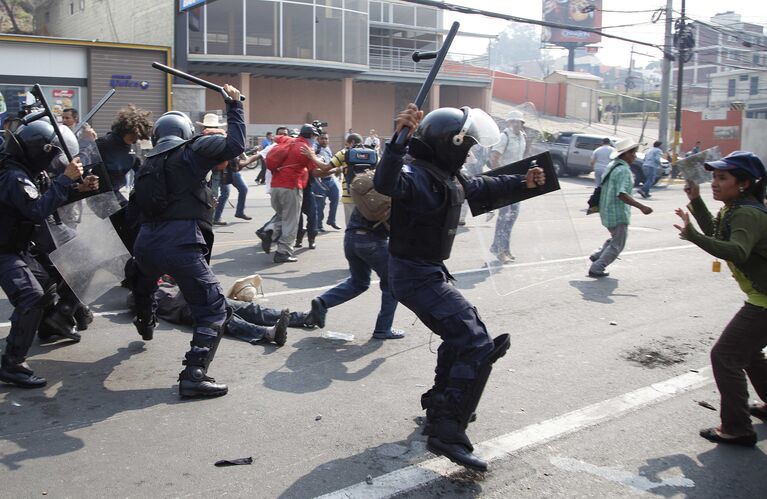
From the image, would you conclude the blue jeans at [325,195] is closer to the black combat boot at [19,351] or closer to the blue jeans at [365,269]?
the blue jeans at [365,269]

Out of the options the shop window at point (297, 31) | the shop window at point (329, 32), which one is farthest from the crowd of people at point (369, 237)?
the shop window at point (329, 32)

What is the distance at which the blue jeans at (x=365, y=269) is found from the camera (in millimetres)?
6391

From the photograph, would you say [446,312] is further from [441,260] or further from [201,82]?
[201,82]

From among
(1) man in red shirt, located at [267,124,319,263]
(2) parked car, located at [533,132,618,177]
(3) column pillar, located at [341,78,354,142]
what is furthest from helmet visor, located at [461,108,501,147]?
(3) column pillar, located at [341,78,354,142]

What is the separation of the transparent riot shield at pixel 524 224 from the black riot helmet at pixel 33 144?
2845 millimetres

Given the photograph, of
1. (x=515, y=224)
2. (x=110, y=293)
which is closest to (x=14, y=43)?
(x=110, y=293)

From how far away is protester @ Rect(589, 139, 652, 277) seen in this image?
30.6ft

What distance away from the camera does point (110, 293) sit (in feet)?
26.5

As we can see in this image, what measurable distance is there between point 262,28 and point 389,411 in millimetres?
30428

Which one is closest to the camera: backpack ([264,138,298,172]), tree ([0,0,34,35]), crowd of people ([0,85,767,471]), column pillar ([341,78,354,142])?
crowd of people ([0,85,767,471])

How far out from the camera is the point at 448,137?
4102 millimetres

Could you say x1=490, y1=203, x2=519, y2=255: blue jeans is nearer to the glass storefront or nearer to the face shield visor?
the face shield visor

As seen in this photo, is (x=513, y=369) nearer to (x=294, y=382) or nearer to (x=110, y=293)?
(x=294, y=382)

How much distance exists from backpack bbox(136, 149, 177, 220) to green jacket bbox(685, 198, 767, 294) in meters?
3.24
